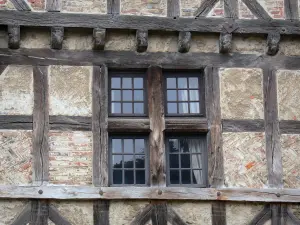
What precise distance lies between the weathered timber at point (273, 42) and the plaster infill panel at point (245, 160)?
1143mm

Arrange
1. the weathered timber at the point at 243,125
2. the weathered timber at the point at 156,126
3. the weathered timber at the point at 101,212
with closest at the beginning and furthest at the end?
1. the weathered timber at the point at 101,212
2. the weathered timber at the point at 156,126
3. the weathered timber at the point at 243,125

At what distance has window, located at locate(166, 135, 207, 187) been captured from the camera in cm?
1114

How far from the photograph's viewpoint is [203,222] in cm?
1080

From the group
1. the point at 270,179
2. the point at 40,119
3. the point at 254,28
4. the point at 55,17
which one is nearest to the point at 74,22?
the point at 55,17

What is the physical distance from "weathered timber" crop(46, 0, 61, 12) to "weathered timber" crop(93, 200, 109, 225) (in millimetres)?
2496

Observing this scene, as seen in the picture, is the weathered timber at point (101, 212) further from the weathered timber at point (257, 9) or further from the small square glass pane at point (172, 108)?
the weathered timber at point (257, 9)

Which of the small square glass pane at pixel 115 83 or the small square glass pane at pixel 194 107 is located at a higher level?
the small square glass pane at pixel 115 83

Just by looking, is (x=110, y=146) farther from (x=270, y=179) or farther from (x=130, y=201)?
(x=270, y=179)

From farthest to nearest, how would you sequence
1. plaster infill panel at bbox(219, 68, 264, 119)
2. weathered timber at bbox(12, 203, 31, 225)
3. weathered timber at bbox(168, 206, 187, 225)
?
1. plaster infill panel at bbox(219, 68, 264, 119)
2. weathered timber at bbox(168, 206, 187, 225)
3. weathered timber at bbox(12, 203, 31, 225)

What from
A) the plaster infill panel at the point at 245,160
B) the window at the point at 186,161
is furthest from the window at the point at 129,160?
the plaster infill panel at the point at 245,160

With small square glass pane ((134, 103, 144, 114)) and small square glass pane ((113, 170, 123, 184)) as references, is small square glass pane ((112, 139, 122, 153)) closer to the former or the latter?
small square glass pane ((113, 170, 123, 184))

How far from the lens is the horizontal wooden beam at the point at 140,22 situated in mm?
11102

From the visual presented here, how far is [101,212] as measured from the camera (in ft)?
35.0

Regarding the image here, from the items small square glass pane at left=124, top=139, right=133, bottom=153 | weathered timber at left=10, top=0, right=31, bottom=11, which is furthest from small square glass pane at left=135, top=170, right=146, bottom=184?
weathered timber at left=10, top=0, right=31, bottom=11
